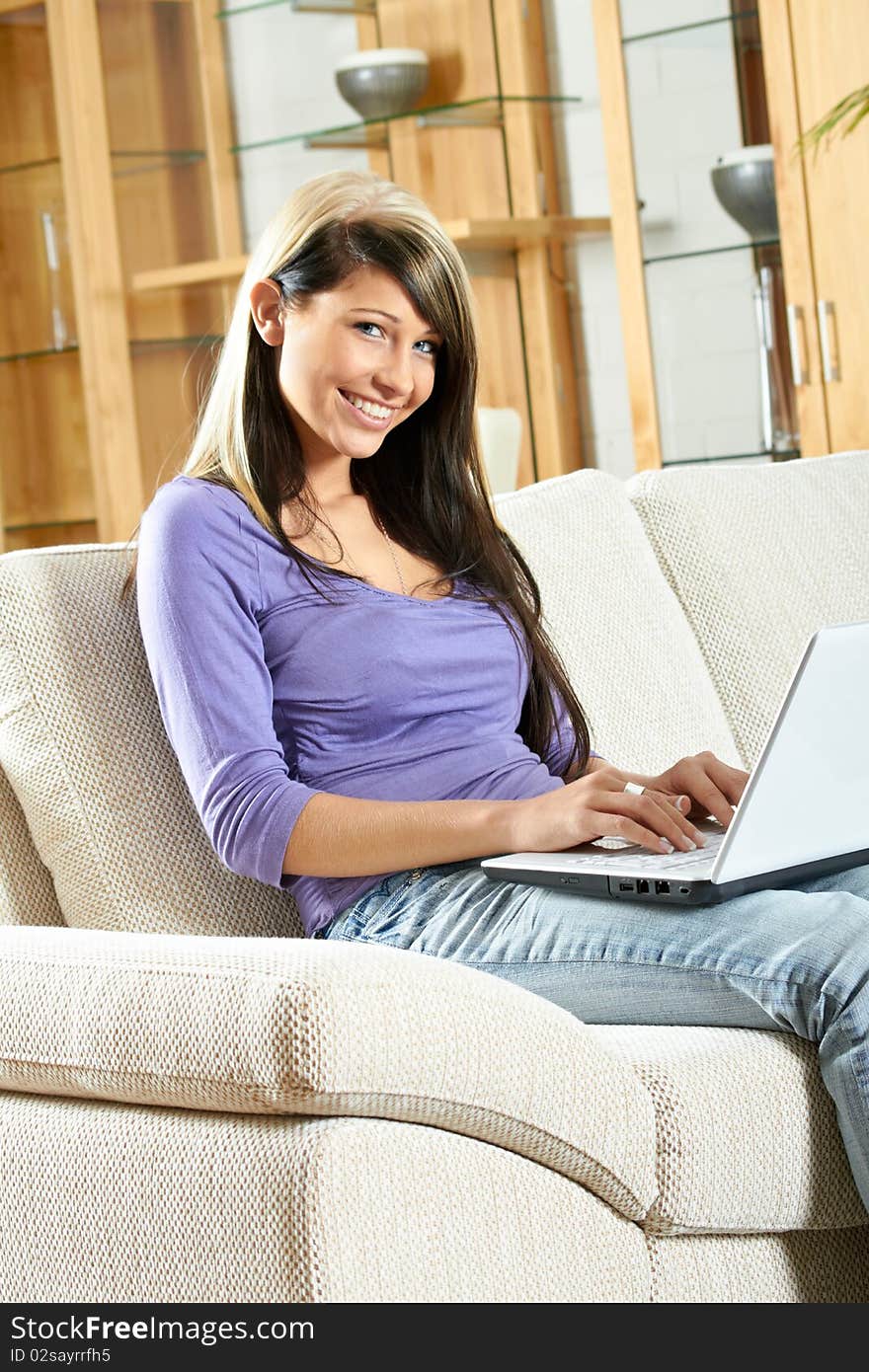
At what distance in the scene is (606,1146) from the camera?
1133 millimetres

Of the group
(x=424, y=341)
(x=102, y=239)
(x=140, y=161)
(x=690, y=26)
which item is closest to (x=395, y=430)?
(x=424, y=341)

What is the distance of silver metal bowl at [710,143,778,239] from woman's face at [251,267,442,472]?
5.55 feet

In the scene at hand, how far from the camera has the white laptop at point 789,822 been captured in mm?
1151

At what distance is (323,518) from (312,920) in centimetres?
38

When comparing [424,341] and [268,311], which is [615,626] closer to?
[424,341]

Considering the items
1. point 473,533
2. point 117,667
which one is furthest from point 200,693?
point 473,533

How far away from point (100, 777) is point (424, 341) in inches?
19.8

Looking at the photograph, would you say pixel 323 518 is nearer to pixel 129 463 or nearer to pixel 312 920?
pixel 312 920

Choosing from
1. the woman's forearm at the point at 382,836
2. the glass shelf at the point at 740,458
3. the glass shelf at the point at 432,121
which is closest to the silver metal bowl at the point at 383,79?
the glass shelf at the point at 432,121

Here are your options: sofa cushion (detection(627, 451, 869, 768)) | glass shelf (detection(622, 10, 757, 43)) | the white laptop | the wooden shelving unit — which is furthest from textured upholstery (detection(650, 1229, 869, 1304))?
the wooden shelving unit

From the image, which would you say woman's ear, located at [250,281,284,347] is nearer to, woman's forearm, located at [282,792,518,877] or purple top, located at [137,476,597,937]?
purple top, located at [137,476,597,937]

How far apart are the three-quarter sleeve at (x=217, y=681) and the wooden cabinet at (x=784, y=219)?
1848 millimetres

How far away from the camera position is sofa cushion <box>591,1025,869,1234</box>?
3.82 feet

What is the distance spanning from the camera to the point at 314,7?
376cm
